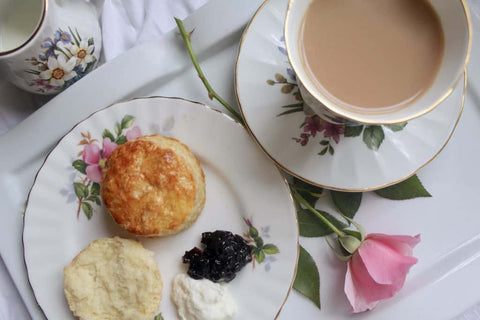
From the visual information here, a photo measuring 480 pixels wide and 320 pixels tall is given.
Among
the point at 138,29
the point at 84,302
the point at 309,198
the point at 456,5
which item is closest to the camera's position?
the point at 456,5

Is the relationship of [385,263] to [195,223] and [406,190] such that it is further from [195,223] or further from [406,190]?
[195,223]

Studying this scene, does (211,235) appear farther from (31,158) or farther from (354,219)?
(31,158)

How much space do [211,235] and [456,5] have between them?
0.88 m

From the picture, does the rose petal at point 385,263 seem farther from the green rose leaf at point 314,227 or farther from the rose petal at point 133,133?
the rose petal at point 133,133

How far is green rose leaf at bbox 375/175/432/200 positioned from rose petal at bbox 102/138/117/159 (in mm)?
817

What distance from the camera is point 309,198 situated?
61.1 inches

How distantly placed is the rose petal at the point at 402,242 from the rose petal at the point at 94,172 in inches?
33.3

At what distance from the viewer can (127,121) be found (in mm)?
1511

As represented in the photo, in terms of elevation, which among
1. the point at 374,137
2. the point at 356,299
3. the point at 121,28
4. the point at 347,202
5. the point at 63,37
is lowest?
the point at 356,299

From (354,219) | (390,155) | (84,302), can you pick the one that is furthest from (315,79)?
(84,302)

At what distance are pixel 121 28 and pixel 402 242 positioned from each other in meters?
1.12

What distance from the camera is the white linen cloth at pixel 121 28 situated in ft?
5.40

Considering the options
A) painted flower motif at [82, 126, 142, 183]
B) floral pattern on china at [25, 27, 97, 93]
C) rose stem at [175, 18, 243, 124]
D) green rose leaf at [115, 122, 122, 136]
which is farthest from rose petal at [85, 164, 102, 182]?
rose stem at [175, 18, 243, 124]

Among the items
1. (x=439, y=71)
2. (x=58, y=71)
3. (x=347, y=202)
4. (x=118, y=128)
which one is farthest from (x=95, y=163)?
(x=439, y=71)
